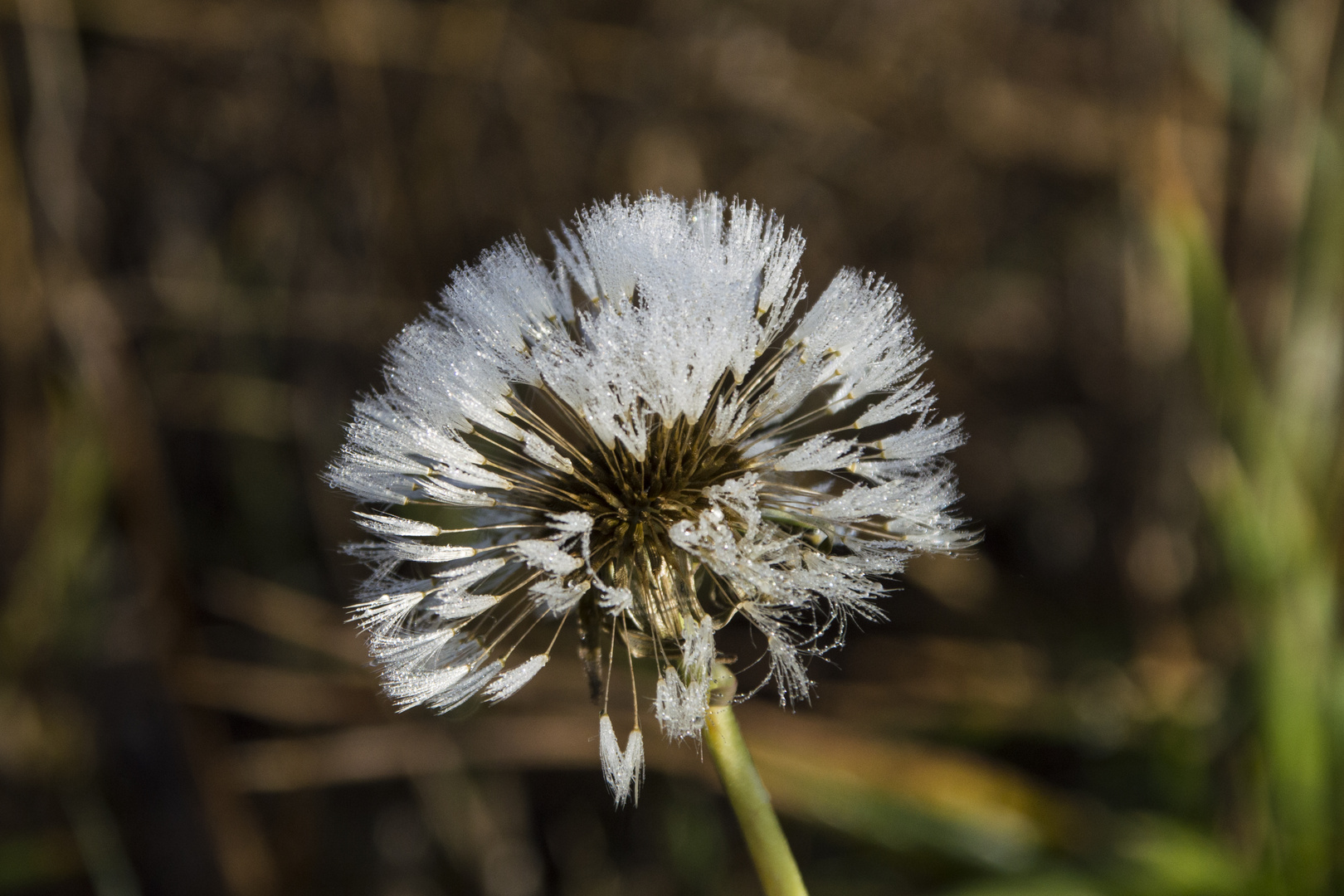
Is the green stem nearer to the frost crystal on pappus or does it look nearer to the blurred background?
the frost crystal on pappus

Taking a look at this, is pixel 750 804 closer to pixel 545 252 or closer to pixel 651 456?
pixel 651 456

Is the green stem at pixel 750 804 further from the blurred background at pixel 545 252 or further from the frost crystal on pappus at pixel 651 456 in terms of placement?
the blurred background at pixel 545 252

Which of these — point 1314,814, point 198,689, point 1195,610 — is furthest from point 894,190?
point 198,689

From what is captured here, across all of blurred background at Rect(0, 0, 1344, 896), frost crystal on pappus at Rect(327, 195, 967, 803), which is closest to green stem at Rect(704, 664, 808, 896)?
frost crystal on pappus at Rect(327, 195, 967, 803)

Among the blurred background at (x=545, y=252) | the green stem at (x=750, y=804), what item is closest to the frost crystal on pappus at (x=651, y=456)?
the green stem at (x=750, y=804)

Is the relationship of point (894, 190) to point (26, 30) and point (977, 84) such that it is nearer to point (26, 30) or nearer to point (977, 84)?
point (977, 84)
